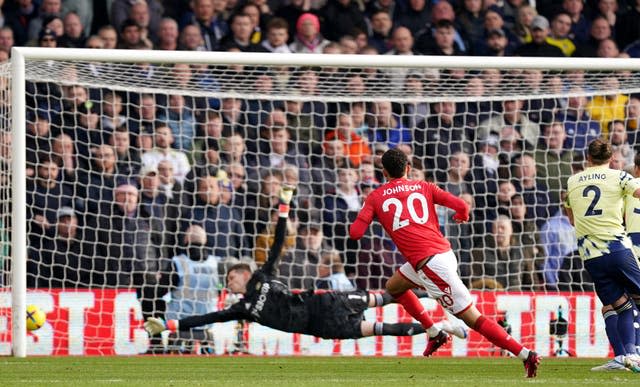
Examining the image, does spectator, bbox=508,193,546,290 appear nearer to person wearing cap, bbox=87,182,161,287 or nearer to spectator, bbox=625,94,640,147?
spectator, bbox=625,94,640,147

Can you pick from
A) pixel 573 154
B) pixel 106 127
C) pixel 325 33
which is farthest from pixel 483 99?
pixel 106 127

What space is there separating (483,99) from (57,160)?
4.53 m

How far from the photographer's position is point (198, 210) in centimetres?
1294


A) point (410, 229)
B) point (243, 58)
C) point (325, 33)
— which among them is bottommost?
point (410, 229)

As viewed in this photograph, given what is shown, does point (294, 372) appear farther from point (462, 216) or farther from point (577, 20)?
point (577, 20)

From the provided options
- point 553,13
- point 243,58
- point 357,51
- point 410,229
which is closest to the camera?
point 410,229

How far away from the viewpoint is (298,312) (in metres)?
11.8

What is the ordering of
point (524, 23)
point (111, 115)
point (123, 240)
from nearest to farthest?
point (123, 240) < point (111, 115) < point (524, 23)

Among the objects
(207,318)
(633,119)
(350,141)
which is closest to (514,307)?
(350,141)

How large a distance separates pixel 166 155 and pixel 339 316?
104 inches

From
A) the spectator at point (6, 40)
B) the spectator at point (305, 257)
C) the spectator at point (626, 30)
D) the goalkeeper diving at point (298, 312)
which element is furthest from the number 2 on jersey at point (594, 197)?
the spectator at point (626, 30)

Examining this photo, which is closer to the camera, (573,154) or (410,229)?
(410,229)

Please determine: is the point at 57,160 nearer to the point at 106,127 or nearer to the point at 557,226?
the point at 106,127

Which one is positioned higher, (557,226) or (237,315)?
(557,226)
